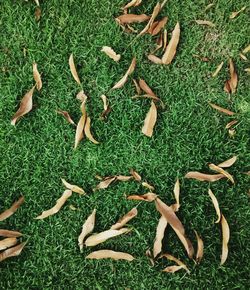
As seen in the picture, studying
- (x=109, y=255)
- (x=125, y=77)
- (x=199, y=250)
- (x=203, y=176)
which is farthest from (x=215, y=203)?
(x=125, y=77)

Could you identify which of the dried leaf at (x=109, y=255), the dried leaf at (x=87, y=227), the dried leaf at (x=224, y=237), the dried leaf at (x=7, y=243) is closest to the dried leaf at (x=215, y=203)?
the dried leaf at (x=224, y=237)

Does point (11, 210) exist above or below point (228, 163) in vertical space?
below

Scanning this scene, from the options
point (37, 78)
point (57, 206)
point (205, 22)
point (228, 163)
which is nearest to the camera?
point (57, 206)

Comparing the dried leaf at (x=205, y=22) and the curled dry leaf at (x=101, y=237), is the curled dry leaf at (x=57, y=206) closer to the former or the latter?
the curled dry leaf at (x=101, y=237)

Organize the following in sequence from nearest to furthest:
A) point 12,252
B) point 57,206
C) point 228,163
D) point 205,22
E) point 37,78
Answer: point 12,252 < point 57,206 < point 228,163 < point 37,78 < point 205,22

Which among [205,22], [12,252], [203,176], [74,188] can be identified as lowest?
[12,252]

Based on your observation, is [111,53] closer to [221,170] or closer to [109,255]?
→ [221,170]

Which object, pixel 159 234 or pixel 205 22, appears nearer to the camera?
pixel 159 234

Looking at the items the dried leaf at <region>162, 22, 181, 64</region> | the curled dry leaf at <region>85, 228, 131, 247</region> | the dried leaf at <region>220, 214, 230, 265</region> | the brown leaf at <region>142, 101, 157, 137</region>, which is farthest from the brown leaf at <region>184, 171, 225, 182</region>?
the dried leaf at <region>162, 22, 181, 64</region>
